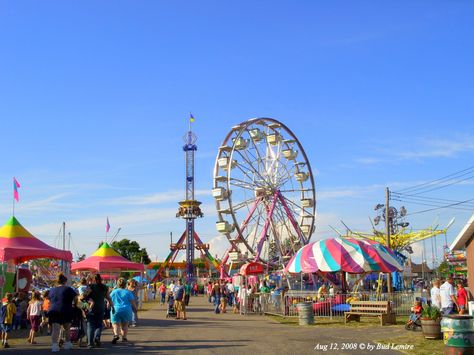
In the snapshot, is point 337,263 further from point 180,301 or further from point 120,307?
point 120,307

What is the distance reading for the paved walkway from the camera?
38.6 feet

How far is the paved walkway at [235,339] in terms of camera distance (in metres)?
11.8

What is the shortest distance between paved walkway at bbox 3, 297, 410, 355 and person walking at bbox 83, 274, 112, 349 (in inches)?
12.1

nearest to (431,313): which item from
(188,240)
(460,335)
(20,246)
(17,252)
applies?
(460,335)

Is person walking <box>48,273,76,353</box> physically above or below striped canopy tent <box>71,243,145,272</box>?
below

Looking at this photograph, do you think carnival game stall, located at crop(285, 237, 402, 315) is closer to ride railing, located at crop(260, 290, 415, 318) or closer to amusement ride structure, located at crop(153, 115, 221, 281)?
ride railing, located at crop(260, 290, 415, 318)

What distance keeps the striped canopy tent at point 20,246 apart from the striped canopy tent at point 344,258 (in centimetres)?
913

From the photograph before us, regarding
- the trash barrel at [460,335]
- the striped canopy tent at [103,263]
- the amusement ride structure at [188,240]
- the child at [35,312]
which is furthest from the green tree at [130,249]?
the trash barrel at [460,335]

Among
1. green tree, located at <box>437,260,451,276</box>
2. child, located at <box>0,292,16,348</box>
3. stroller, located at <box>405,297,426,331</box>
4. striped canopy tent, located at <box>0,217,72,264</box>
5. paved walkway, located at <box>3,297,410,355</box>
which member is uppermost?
striped canopy tent, located at <box>0,217,72,264</box>

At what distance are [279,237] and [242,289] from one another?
17923 mm

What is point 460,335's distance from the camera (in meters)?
9.87

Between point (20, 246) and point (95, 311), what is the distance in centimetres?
942

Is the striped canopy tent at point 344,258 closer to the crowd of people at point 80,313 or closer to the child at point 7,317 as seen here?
the crowd of people at point 80,313

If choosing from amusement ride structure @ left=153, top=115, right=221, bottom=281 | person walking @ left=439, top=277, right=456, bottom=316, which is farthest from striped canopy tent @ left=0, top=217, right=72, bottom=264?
amusement ride structure @ left=153, top=115, right=221, bottom=281
